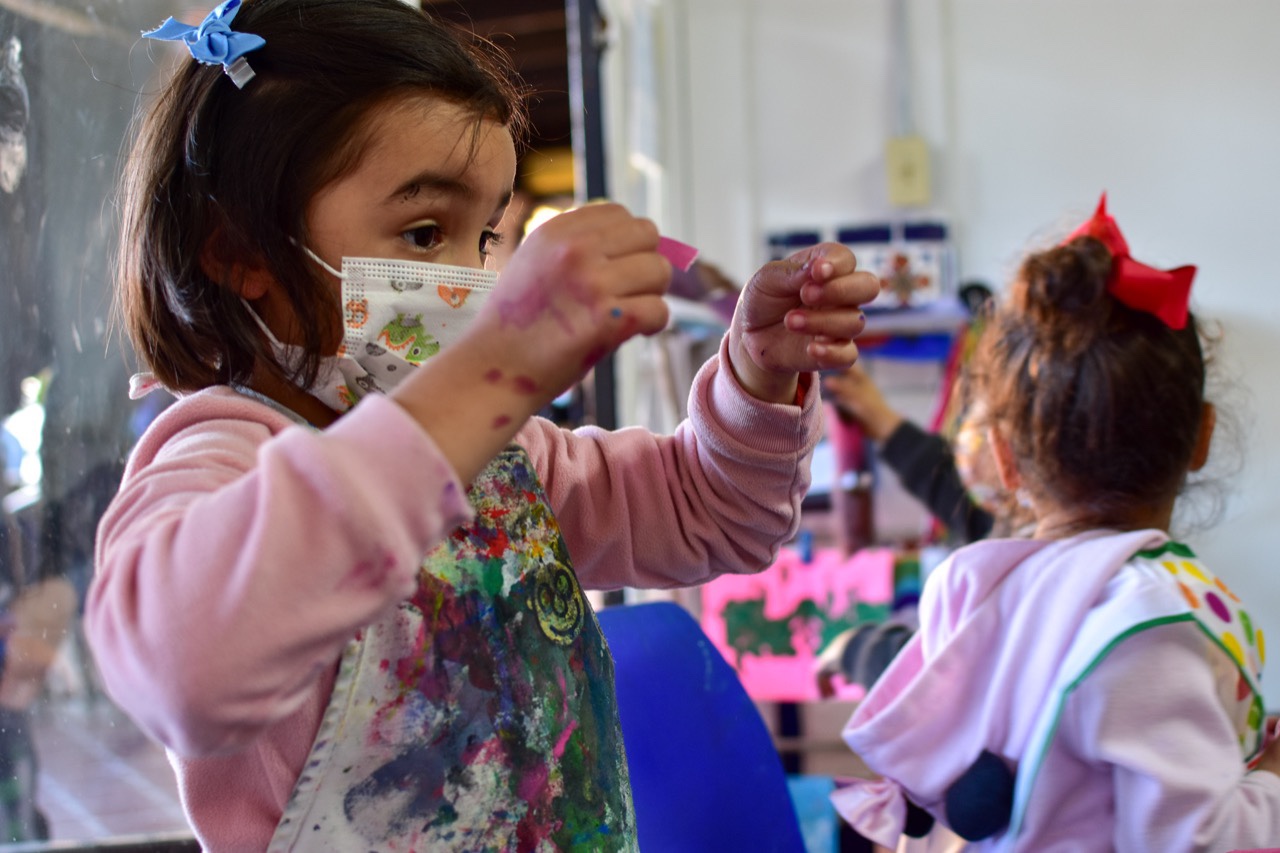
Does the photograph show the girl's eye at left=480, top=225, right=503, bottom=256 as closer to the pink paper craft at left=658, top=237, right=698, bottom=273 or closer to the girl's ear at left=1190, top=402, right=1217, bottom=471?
the pink paper craft at left=658, top=237, right=698, bottom=273

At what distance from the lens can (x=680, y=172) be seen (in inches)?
163

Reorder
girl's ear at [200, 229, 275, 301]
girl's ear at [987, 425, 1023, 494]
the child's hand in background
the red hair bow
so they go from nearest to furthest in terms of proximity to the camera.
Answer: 1. girl's ear at [200, 229, 275, 301]
2. the red hair bow
3. girl's ear at [987, 425, 1023, 494]
4. the child's hand in background

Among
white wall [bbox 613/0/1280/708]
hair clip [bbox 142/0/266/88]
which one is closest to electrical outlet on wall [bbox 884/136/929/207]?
white wall [bbox 613/0/1280/708]

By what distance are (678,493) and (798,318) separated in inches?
8.4

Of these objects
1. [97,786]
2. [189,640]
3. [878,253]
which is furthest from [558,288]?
[878,253]

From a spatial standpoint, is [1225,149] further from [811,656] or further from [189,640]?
[189,640]

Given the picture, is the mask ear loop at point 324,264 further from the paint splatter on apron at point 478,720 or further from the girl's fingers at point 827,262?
the girl's fingers at point 827,262

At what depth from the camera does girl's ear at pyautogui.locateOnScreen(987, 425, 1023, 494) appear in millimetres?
1305

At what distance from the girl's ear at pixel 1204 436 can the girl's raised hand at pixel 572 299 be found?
0.89 meters

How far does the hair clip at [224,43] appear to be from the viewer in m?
0.75

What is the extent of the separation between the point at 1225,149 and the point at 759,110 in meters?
1.56

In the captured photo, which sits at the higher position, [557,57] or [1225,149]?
[557,57]

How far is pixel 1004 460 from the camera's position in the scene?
4.33 ft

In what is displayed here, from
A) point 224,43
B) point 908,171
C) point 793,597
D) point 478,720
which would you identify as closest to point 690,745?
point 478,720
